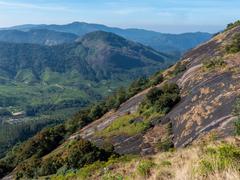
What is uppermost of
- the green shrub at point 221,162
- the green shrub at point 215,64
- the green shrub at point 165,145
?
the green shrub at point 221,162

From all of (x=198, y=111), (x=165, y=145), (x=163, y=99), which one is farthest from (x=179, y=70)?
(x=165, y=145)

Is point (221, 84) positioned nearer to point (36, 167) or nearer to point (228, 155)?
point (36, 167)

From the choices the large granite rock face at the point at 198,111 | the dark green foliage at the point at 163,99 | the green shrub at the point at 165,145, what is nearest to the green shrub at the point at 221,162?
the large granite rock face at the point at 198,111

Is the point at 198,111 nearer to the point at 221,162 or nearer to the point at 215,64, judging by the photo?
the point at 215,64

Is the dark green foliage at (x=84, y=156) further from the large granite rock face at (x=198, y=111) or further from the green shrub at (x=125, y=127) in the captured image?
the green shrub at (x=125, y=127)

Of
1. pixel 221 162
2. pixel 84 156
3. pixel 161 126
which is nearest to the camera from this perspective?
pixel 221 162

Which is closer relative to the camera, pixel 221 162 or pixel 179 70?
pixel 221 162

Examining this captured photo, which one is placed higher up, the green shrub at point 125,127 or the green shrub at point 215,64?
the green shrub at point 215,64

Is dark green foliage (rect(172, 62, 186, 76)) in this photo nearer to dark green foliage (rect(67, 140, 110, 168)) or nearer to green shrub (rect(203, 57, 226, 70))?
green shrub (rect(203, 57, 226, 70))

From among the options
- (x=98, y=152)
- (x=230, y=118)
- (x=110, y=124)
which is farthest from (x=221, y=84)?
(x=110, y=124)

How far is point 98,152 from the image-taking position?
43.5 m

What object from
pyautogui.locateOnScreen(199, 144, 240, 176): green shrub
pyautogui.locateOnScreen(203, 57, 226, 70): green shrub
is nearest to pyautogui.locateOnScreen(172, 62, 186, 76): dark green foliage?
pyautogui.locateOnScreen(203, 57, 226, 70): green shrub

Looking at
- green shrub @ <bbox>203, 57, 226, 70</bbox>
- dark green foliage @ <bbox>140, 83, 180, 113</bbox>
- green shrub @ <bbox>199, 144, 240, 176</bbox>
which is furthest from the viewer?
dark green foliage @ <bbox>140, 83, 180, 113</bbox>

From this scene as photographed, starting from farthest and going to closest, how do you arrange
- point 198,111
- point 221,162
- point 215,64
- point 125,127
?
point 125,127 < point 215,64 < point 198,111 < point 221,162
